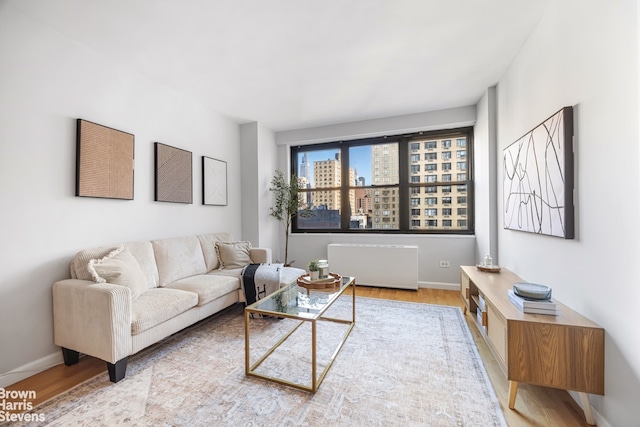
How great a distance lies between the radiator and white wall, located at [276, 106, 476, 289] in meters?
0.24

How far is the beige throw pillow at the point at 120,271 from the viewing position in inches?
79.5

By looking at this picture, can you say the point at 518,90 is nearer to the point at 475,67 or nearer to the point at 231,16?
the point at 475,67

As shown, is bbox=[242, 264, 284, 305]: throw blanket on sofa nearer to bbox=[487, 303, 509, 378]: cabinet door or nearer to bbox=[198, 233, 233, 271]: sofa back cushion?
bbox=[198, 233, 233, 271]: sofa back cushion

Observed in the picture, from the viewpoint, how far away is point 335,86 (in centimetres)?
310

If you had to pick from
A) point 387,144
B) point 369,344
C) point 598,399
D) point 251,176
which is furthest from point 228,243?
point 598,399

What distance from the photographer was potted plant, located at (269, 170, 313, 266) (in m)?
4.54

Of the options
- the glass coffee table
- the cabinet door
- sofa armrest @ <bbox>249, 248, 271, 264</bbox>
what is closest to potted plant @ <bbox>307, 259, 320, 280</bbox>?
the glass coffee table

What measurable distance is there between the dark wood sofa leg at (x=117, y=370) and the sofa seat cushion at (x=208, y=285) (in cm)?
70

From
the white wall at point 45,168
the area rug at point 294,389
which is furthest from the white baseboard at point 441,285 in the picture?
the white wall at point 45,168

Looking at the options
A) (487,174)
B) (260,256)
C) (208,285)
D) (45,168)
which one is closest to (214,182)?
(260,256)

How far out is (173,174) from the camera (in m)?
3.16

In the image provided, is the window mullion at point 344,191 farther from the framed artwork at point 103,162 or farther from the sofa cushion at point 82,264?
the sofa cushion at point 82,264

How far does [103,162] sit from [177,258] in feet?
3.70

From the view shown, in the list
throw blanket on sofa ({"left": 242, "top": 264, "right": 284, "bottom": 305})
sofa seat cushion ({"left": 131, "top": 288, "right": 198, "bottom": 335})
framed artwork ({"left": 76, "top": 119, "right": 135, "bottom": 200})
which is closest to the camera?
sofa seat cushion ({"left": 131, "top": 288, "right": 198, "bottom": 335})
